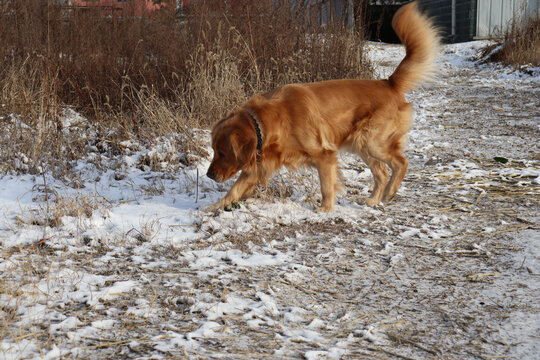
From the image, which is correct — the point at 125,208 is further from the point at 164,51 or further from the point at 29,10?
the point at 29,10

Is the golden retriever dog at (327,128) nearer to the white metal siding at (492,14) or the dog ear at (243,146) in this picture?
the dog ear at (243,146)

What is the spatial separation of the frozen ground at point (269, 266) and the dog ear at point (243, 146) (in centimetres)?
45

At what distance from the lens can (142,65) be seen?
6.74m

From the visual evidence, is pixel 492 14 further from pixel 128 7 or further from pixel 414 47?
pixel 414 47

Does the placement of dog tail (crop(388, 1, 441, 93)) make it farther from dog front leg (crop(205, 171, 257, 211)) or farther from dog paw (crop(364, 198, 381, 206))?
dog front leg (crop(205, 171, 257, 211))

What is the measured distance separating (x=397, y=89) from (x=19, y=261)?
10.6 ft

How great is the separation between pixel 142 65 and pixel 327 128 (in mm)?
3504

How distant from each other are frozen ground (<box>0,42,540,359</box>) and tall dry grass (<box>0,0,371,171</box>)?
1.65ft

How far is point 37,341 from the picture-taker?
2.11 m

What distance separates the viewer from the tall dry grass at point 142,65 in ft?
18.3

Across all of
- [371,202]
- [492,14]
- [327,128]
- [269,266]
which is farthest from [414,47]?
[492,14]

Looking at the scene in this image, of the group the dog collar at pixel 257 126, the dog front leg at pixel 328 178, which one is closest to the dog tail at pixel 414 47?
the dog front leg at pixel 328 178

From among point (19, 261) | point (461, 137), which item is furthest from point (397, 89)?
point (19, 261)

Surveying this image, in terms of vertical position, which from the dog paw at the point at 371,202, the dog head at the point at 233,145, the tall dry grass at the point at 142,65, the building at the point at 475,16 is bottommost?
the dog paw at the point at 371,202
